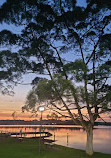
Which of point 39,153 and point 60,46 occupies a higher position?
point 60,46

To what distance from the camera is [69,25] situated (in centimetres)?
1366

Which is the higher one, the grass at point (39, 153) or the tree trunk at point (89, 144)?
the tree trunk at point (89, 144)

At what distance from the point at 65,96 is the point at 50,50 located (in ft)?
15.9

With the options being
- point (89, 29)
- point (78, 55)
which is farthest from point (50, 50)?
point (89, 29)

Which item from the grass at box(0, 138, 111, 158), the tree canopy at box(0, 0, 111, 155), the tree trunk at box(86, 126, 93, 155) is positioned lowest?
the grass at box(0, 138, 111, 158)

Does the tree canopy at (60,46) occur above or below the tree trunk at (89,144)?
above

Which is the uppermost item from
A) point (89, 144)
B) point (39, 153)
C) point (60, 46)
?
point (60, 46)

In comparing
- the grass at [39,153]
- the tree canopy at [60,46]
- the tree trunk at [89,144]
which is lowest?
the grass at [39,153]

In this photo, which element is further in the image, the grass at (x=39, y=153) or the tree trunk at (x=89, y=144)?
the tree trunk at (x=89, y=144)

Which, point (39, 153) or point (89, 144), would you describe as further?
point (89, 144)

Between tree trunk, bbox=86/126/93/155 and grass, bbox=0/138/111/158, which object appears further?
tree trunk, bbox=86/126/93/155

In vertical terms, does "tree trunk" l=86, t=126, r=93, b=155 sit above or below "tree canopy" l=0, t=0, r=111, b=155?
below

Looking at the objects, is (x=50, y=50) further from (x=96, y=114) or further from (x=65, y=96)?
(x=96, y=114)

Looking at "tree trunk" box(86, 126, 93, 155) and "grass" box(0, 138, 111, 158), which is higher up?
"tree trunk" box(86, 126, 93, 155)
